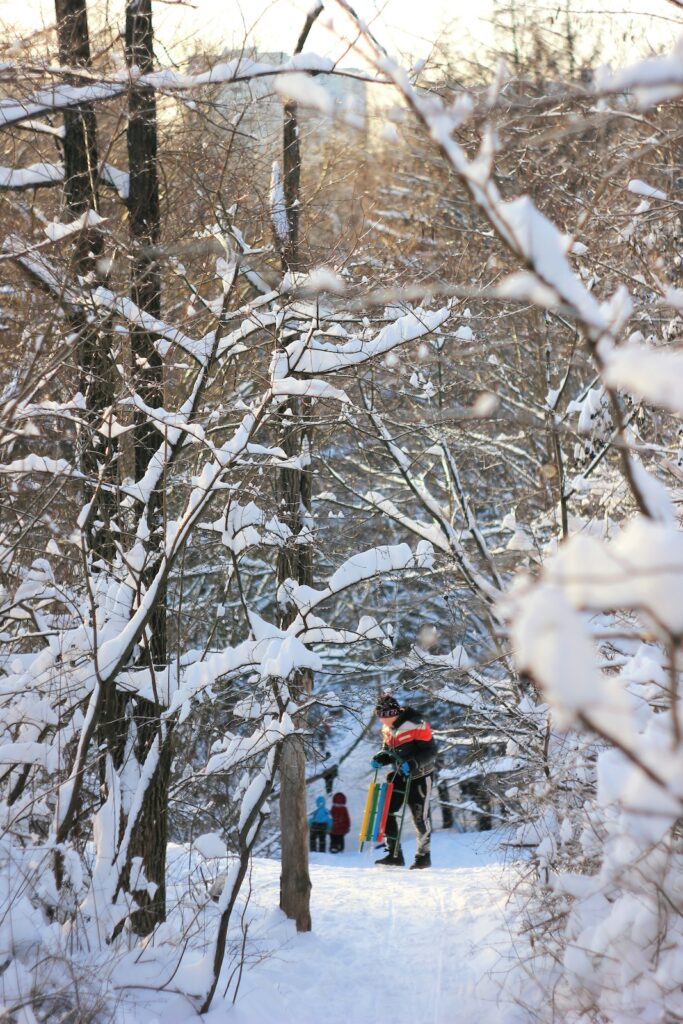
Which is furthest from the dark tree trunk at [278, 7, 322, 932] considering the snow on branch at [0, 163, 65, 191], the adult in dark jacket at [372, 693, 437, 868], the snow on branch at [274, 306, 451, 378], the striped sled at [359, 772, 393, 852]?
the striped sled at [359, 772, 393, 852]

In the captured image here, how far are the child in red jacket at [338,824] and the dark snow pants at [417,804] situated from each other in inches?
196

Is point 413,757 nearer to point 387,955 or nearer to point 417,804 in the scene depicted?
point 417,804

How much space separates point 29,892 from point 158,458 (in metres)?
2.68

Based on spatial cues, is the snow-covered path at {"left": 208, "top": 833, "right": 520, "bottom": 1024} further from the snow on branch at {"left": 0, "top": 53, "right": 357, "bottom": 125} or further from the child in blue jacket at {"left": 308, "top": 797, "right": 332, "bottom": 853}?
the child in blue jacket at {"left": 308, "top": 797, "right": 332, "bottom": 853}

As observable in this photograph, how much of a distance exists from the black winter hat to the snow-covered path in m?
1.63

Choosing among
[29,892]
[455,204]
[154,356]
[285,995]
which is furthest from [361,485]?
[29,892]

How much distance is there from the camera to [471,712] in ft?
27.0

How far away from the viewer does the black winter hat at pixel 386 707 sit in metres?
10.4

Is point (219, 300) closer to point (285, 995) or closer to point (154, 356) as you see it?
point (154, 356)

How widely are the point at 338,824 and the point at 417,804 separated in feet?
18.8

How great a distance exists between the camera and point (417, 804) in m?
11.2

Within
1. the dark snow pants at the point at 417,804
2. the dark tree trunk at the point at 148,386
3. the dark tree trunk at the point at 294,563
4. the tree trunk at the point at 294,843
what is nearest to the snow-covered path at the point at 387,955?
the tree trunk at the point at 294,843

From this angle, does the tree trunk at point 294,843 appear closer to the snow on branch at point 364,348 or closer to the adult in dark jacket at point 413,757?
the adult in dark jacket at point 413,757

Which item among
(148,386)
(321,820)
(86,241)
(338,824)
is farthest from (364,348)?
(338,824)
